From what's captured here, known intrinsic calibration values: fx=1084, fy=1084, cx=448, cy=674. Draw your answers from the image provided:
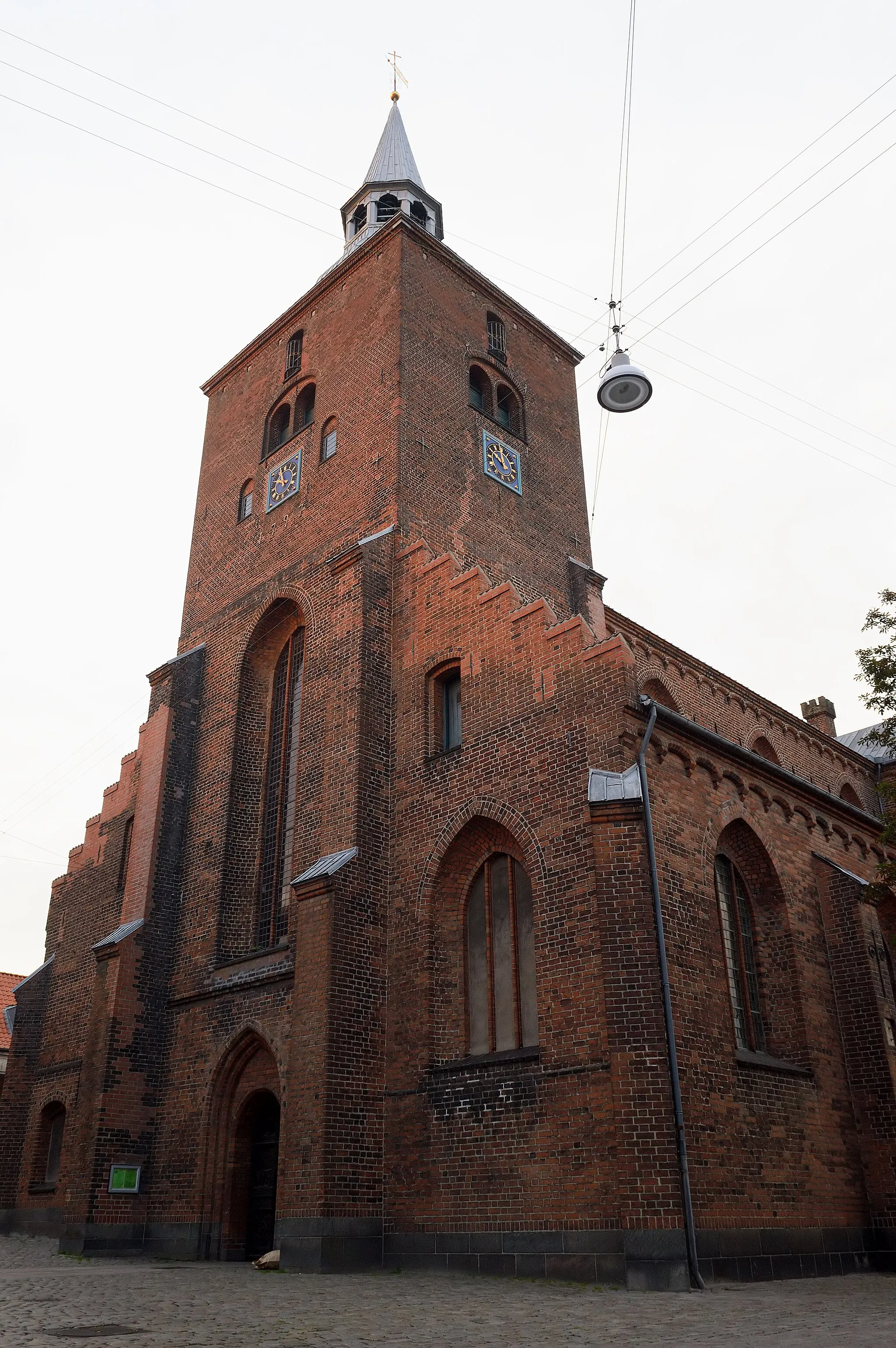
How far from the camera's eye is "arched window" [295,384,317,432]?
924 inches

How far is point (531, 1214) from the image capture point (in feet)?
Answer: 40.2

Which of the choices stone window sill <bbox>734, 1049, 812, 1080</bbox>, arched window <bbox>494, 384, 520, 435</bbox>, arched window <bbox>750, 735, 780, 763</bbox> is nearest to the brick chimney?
arched window <bbox>750, 735, 780, 763</bbox>

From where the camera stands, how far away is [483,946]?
579 inches

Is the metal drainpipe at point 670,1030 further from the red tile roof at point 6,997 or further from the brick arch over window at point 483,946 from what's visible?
the red tile roof at point 6,997

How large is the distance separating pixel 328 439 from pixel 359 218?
36.8 ft

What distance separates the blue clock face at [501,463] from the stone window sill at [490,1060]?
11.4 m

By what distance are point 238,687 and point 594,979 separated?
10311 millimetres

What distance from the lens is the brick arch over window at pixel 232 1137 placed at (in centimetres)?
1592

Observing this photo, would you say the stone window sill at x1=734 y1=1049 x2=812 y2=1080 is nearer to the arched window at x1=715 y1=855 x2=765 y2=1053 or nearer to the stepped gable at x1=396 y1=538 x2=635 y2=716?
the arched window at x1=715 y1=855 x2=765 y2=1053

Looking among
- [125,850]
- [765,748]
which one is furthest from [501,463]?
[125,850]

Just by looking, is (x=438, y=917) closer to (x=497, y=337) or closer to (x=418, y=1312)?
(x=418, y=1312)

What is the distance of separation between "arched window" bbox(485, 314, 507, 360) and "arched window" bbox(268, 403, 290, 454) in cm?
471

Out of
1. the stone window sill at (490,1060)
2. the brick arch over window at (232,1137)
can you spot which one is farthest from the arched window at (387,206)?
the stone window sill at (490,1060)

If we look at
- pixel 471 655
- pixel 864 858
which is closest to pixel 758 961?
pixel 864 858
